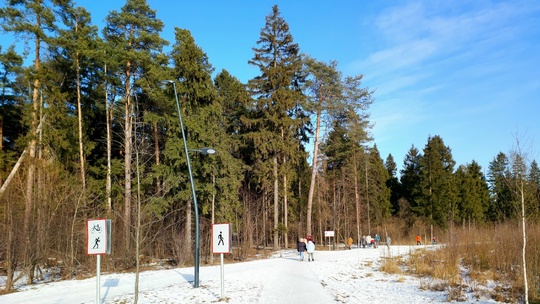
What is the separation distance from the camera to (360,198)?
6003cm

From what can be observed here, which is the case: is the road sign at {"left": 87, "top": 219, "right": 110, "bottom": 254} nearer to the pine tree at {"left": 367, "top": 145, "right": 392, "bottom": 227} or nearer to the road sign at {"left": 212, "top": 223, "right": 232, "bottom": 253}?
the road sign at {"left": 212, "top": 223, "right": 232, "bottom": 253}

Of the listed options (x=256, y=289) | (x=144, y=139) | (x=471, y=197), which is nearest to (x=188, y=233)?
(x=144, y=139)

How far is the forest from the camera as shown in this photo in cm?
1955

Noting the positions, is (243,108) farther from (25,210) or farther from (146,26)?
(25,210)

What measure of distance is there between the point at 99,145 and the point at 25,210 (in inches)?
762

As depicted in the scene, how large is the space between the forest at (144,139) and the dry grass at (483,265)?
148 centimetres

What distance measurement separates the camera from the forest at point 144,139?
1955 centimetres

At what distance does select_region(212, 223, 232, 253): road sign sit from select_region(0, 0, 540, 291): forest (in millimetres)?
2432


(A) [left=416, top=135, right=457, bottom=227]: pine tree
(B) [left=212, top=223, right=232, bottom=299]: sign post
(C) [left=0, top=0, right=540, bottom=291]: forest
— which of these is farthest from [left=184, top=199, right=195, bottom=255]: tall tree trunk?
(A) [left=416, top=135, right=457, bottom=227]: pine tree

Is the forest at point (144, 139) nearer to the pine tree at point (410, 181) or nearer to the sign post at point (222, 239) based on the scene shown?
the sign post at point (222, 239)

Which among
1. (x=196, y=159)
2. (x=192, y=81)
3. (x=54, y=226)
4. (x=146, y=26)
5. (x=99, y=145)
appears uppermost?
(x=146, y=26)

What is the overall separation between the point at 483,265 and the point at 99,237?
18526mm

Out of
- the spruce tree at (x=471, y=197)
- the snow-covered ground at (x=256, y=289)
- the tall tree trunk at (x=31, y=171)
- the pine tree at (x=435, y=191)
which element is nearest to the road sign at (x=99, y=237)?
the snow-covered ground at (x=256, y=289)

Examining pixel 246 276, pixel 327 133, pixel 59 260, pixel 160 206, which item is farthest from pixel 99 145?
pixel 246 276
